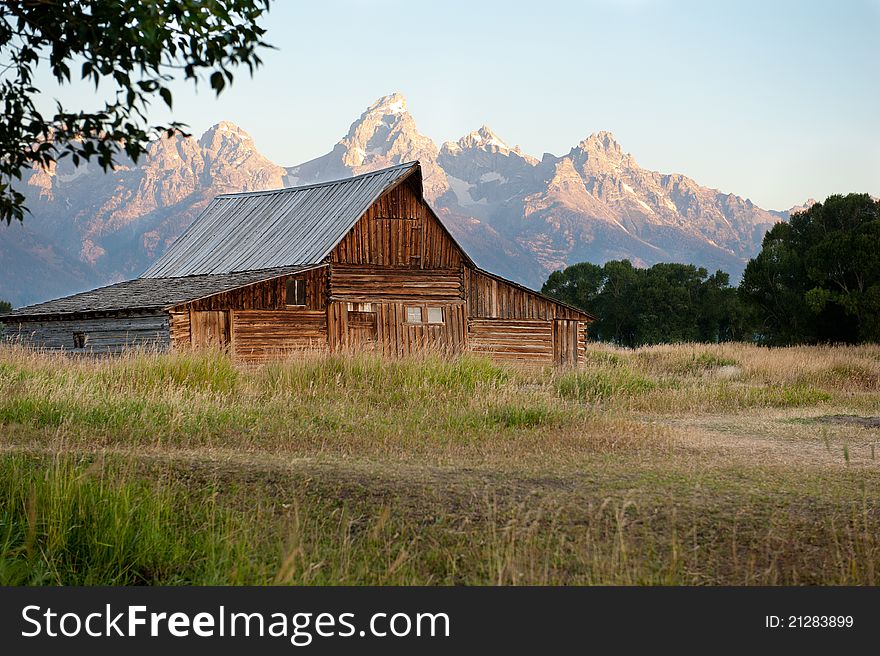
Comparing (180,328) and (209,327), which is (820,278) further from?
(180,328)

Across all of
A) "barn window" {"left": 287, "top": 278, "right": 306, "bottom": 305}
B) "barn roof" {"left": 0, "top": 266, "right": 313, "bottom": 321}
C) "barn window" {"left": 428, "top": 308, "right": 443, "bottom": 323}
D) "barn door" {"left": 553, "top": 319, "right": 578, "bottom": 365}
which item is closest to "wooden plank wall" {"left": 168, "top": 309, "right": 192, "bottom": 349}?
"barn roof" {"left": 0, "top": 266, "right": 313, "bottom": 321}

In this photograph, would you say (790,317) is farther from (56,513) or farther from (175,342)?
(56,513)

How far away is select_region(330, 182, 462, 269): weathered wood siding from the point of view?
1339 inches

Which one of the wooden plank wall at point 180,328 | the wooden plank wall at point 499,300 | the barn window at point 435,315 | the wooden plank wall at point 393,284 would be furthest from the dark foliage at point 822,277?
the wooden plank wall at point 180,328

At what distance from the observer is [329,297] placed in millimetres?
33156

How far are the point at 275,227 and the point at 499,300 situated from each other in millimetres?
8801

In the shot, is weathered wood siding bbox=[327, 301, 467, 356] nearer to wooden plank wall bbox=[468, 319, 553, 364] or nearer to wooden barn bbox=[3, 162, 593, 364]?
wooden barn bbox=[3, 162, 593, 364]

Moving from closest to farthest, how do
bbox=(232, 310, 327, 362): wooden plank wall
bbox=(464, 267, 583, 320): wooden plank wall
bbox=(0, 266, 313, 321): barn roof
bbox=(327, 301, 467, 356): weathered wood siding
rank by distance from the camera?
bbox=(0, 266, 313, 321): barn roof
bbox=(232, 310, 327, 362): wooden plank wall
bbox=(327, 301, 467, 356): weathered wood siding
bbox=(464, 267, 583, 320): wooden plank wall

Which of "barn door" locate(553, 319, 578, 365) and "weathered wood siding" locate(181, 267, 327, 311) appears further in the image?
"barn door" locate(553, 319, 578, 365)

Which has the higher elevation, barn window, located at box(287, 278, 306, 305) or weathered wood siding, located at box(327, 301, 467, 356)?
barn window, located at box(287, 278, 306, 305)

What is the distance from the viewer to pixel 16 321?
122 ft

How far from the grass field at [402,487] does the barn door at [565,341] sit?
1909 centimetres

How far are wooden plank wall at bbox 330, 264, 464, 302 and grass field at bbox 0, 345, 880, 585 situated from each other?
603 inches

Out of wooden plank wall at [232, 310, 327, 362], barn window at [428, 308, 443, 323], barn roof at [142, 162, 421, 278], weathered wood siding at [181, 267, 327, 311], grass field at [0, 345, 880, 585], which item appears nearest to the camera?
grass field at [0, 345, 880, 585]
